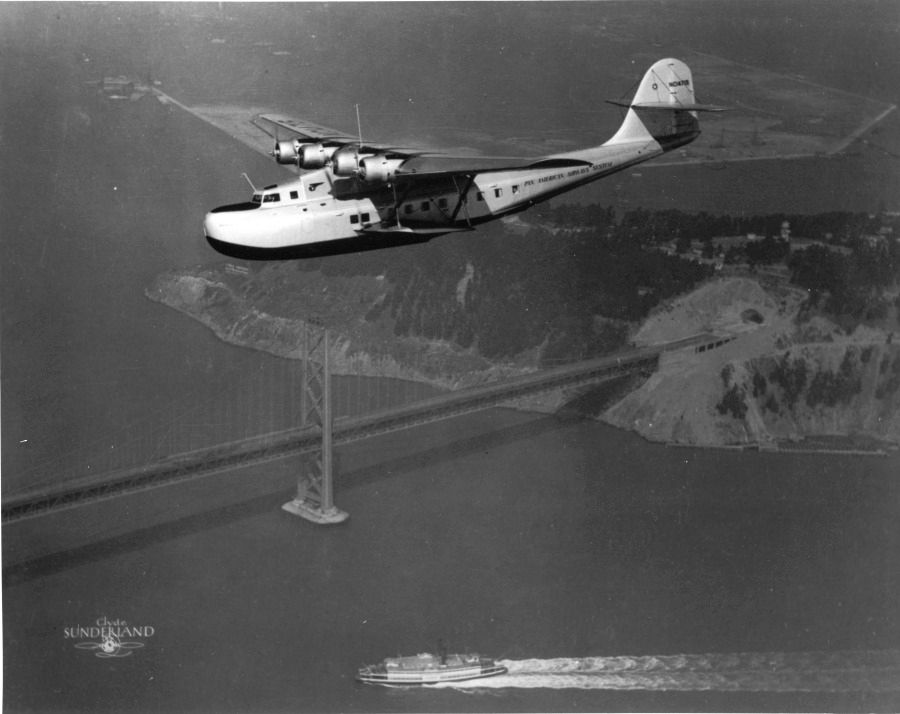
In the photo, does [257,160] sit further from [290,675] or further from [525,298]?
[290,675]

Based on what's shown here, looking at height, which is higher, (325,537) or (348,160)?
(348,160)

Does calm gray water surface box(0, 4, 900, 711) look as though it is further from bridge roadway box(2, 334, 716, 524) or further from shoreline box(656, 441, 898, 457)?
bridge roadway box(2, 334, 716, 524)

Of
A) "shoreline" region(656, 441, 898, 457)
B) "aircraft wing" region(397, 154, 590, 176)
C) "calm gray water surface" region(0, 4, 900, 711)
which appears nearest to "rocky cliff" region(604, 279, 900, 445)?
"shoreline" region(656, 441, 898, 457)

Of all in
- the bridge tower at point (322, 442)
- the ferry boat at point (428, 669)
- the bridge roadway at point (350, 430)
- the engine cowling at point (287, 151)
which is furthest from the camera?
the bridge tower at point (322, 442)

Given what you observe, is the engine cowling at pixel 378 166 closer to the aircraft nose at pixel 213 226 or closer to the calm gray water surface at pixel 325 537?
the aircraft nose at pixel 213 226

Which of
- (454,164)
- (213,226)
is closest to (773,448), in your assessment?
(454,164)

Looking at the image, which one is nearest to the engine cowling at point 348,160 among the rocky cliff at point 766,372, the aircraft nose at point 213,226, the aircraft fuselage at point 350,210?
the aircraft fuselage at point 350,210

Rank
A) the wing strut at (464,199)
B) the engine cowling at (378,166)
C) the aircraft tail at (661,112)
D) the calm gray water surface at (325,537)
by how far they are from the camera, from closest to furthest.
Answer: the engine cowling at (378,166), the wing strut at (464,199), the aircraft tail at (661,112), the calm gray water surface at (325,537)

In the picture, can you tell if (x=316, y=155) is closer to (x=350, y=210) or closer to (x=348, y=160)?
(x=348, y=160)
